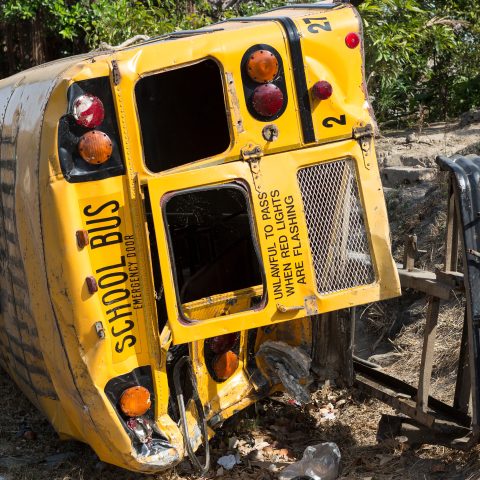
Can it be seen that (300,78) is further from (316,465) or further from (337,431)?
(337,431)

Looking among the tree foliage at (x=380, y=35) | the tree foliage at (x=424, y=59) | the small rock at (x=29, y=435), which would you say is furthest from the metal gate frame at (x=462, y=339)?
the tree foliage at (x=424, y=59)

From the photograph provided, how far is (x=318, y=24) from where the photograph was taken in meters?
3.78

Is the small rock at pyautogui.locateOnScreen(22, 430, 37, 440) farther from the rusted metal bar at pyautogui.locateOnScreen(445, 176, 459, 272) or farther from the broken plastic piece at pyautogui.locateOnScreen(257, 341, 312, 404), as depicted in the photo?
the rusted metal bar at pyautogui.locateOnScreen(445, 176, 459, 272)

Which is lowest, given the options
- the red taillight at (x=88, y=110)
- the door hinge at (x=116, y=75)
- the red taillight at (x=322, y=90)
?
the red taillight at (x=322, y=90)

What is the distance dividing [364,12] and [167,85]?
4.84 meters

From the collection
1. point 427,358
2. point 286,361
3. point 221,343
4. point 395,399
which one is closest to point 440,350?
point 395,399

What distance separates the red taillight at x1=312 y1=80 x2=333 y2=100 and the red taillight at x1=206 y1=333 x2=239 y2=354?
1.33 meters

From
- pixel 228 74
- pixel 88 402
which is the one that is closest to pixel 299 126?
pixel 228 74

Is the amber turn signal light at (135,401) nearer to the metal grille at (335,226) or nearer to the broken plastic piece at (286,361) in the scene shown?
the broken plastic piece at (286,361)

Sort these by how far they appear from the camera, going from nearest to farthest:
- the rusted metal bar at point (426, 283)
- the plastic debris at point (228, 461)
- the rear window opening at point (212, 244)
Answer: the rusted metal bar at point (426, 283), the plastic debris at point (228, 461), the rear window opening at point (212, 244)

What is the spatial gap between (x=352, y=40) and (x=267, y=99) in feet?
1.63

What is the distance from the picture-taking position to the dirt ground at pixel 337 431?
4305mm

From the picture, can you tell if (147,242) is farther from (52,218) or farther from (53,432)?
(53,432)

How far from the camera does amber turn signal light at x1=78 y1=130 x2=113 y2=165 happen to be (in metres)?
3.59
